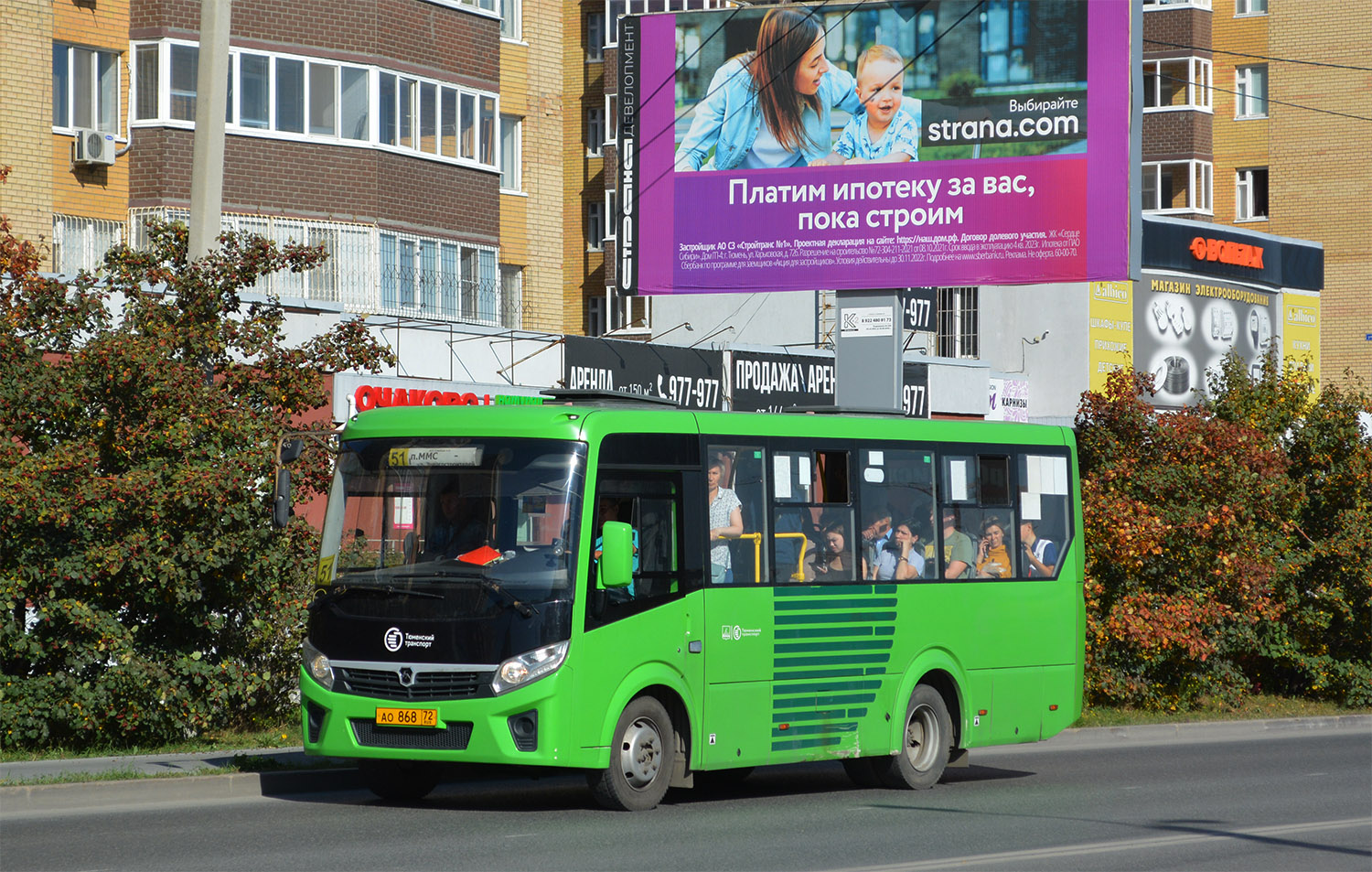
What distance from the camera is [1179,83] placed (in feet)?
192

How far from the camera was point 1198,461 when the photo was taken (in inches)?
950

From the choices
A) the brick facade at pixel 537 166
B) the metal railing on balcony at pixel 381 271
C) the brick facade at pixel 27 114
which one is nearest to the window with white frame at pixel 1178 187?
the brick facade at pixel 537 166

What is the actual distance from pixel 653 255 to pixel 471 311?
9608mm

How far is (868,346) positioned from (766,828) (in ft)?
47.9

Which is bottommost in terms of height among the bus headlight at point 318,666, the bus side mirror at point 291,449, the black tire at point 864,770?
the black tire at point 864,770

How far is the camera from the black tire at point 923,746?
16016mm

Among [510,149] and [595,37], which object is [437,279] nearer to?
[510,149]

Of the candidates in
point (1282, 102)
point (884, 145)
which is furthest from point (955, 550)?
point (1282, 102)

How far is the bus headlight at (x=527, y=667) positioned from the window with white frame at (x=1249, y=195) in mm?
51396

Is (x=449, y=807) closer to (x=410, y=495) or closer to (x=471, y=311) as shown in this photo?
(x=410, y=495)

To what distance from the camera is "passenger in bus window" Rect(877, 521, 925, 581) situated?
52.0 feet

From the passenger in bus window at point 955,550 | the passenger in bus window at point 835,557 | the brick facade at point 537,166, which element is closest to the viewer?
the passenger in bus window at point 835,557

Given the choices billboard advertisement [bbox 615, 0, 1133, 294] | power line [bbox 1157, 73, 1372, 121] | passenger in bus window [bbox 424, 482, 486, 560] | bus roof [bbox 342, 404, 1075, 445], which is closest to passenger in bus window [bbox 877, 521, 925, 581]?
bus roof [bbox 342, 404, 1075, 445]

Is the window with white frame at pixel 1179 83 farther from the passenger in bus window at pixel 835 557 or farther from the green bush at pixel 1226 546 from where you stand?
the passenger in bus window at pixel 835 557
